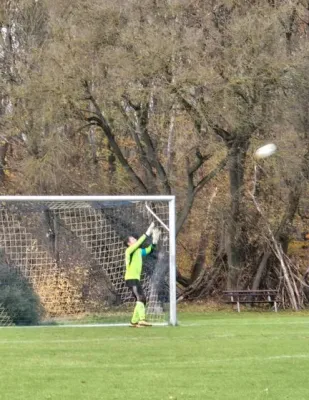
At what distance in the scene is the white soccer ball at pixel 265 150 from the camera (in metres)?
25.4

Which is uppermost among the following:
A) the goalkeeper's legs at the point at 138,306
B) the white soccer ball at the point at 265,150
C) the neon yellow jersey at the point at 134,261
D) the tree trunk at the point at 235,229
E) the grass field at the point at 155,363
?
the white soccer ball at the point at 265,150

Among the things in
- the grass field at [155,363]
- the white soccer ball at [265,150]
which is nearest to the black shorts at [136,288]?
the grass field at [155,363]

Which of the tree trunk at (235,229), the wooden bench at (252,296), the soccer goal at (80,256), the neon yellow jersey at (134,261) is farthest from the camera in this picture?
the tree trunk at (235,229)

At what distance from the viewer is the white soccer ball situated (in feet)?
83.2

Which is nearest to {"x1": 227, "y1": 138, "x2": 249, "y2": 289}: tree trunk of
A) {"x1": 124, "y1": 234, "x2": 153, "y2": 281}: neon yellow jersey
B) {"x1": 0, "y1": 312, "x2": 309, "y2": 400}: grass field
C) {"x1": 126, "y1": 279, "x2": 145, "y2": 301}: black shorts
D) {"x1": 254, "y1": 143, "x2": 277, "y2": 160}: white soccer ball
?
{"x1": 254, "y1": 143, "x2": 277, "y2": 160}: white soccer ball

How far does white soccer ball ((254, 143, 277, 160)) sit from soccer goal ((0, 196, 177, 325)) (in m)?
3.79

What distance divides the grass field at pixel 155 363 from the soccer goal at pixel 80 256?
406 cm

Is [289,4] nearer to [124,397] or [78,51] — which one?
[78,51]

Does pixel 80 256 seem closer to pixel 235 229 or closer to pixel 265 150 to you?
pixel 265 150

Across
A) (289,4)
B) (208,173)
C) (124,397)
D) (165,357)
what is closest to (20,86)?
(208,173)

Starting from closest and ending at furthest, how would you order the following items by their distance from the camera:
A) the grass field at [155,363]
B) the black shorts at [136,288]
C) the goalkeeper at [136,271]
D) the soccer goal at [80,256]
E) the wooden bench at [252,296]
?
the grass field at [155,363], the black shorts at [136,288], the goalkeeper at [136,271], the soccer goal at [80,256], the wooden bench at [252,296]

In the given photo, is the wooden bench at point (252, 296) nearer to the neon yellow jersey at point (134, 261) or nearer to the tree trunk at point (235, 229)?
the tree trunk at point (235, 229)

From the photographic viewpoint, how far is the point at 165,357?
12469 millimetres

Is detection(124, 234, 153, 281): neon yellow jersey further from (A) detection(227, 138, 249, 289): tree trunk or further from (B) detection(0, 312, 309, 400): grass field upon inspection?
(A) detection(227, 138, 249, 289): tree trunk
